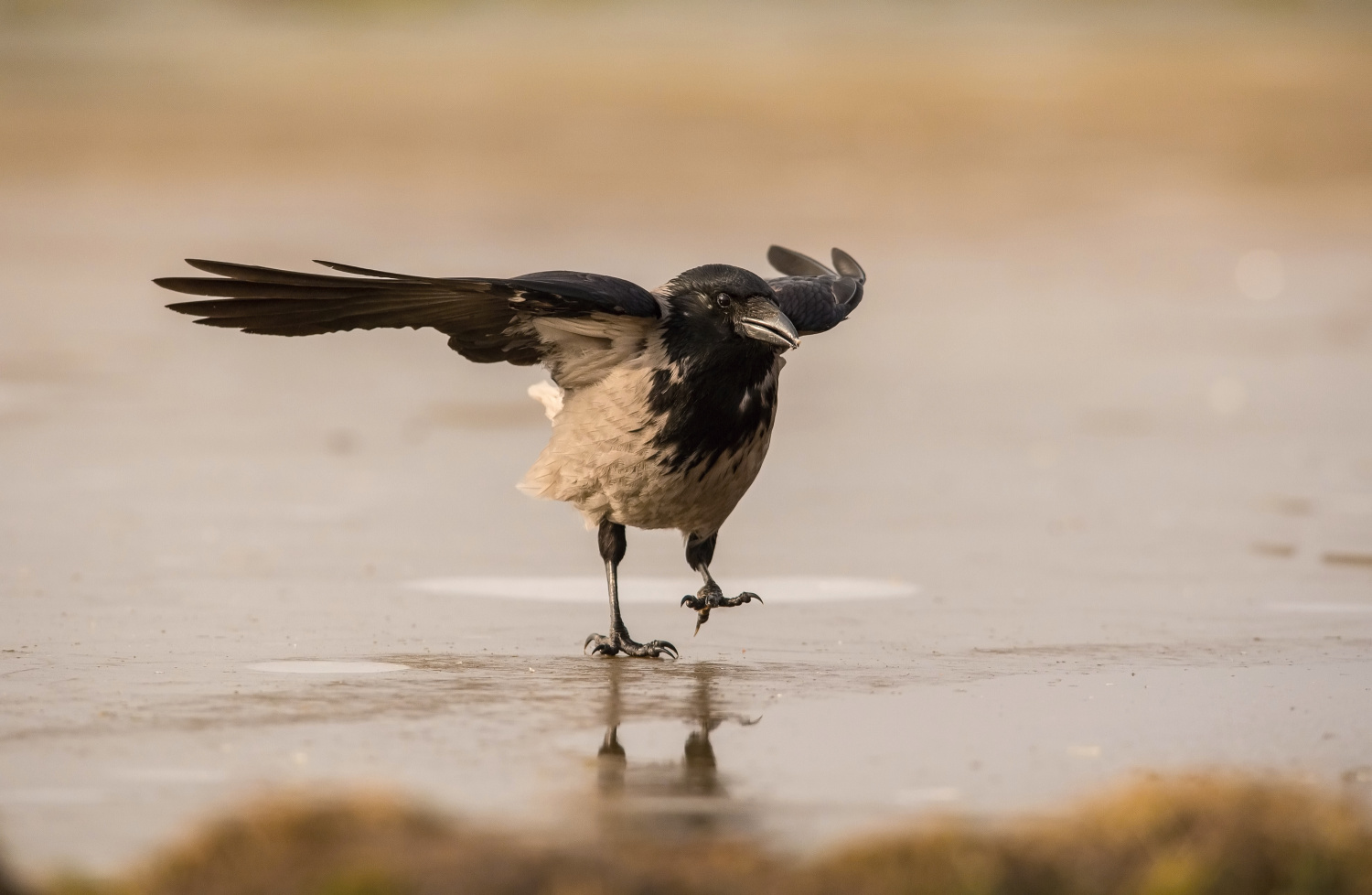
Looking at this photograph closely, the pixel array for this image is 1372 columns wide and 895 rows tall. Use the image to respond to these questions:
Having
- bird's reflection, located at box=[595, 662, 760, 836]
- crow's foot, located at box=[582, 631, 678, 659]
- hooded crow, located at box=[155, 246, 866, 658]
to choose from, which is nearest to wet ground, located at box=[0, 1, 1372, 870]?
bird's reflection, located at box=[595, 662, 760, 836]

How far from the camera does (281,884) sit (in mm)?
3984

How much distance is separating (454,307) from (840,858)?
3.65 metres

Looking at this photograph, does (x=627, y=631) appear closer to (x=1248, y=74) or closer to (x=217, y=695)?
(x=217, y=695)

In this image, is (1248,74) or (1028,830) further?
(1248,74)

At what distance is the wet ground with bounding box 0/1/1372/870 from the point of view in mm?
5559

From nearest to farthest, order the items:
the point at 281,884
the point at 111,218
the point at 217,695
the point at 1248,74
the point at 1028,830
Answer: the point at 281,884, the point at 1028,830, the point at 217,695, the point at 111,218, the point at 1248,74

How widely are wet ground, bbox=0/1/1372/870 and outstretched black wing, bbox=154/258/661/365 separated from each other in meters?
1.16

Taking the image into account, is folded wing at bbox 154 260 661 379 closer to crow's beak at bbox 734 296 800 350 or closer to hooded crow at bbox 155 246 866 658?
hooded crow at bbox 155 246 866 658

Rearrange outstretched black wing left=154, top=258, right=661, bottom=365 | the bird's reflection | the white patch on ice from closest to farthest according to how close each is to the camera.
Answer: the bird's reflection → the white patch on ice → outstretched black wing left=154, top=258, right=661, bottom=365

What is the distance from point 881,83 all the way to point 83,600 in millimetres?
31568

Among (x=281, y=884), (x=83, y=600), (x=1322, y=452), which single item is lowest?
(x=281, y=884)

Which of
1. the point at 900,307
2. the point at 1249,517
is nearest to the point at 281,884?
the point at 1249,517

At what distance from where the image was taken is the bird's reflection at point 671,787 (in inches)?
197

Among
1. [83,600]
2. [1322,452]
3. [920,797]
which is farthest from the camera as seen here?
[1322,452]
